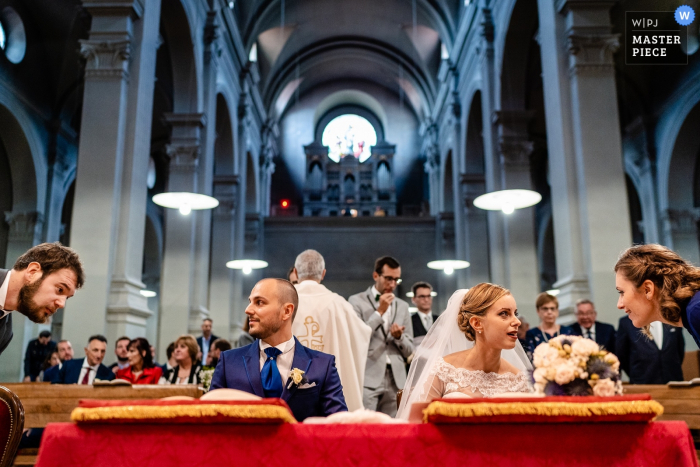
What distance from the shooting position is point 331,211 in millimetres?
27344

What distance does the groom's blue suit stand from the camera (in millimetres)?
2621

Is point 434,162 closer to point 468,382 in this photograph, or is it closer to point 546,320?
point 546,320

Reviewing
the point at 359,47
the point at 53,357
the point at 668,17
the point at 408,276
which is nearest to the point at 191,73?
the point at 53,357

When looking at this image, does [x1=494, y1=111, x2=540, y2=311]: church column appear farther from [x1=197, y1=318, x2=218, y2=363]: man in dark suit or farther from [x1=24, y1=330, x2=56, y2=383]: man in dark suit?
[x1=24, y1=330, x2=56, y2=383]: man in dark suit

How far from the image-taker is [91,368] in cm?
639

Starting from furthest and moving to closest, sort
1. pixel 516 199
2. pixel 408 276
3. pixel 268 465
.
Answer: pixel 408 276 → pixel 516 199 → pixel 268 465

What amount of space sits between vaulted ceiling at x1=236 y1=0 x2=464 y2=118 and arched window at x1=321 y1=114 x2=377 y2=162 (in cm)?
291

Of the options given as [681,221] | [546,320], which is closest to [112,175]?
[546,320]

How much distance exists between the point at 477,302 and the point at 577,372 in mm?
1075

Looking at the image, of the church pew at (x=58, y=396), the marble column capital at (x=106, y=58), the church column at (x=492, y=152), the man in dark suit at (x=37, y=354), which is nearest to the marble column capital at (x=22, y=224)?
the man in dark suit at (x=37, y=354)

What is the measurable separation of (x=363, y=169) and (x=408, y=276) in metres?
8.57

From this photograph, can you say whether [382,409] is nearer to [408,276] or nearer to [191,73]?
[191,73]

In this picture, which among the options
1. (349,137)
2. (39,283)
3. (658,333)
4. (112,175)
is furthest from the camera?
(349,137)

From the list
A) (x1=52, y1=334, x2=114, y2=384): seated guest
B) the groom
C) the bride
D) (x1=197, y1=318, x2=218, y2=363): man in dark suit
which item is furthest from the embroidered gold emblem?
(x1=197, y1=318, x2=218, y2=363): man in dark suit
